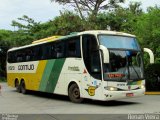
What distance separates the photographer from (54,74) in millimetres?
21469

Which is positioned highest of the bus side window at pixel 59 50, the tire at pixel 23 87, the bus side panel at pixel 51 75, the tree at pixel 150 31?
the tree at pixel 150 31

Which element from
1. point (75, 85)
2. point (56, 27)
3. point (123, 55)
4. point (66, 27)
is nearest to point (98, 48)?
point (123, 55)

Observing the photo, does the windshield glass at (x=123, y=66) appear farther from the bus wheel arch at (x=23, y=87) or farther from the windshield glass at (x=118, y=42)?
the bus wheel arch at (x=23, y=87)

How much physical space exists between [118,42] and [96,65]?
1.52 m

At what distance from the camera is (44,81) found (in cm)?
2286

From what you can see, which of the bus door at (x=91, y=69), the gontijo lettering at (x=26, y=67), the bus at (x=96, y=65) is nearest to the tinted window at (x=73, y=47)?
the bus at (x=96, y=65)

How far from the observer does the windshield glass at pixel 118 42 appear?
17.7m

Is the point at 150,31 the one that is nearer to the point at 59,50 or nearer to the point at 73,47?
the point at 59,50

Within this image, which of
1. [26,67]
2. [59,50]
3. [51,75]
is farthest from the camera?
[26,67]

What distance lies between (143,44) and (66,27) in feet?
37.8

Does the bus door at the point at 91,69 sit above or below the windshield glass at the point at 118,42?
below

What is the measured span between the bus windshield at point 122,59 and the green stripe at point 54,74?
11.3 ft

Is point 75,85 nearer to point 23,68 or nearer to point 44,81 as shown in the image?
point 44,81

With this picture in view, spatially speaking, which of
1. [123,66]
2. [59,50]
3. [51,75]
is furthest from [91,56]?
[51,75]
